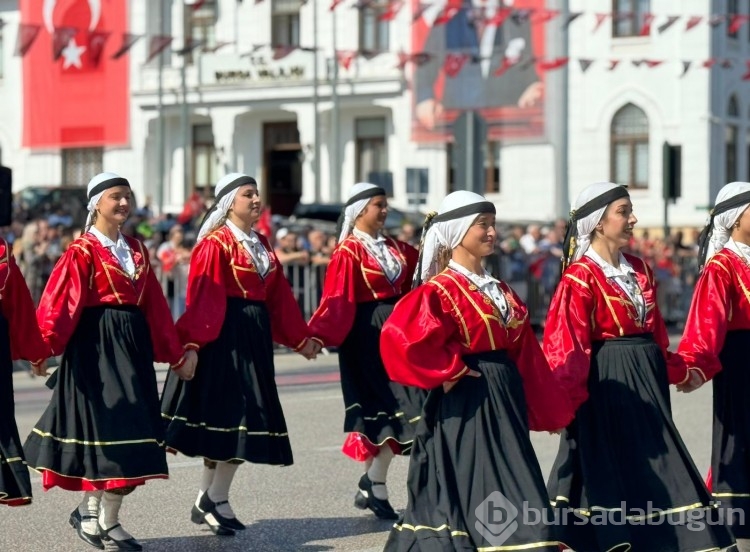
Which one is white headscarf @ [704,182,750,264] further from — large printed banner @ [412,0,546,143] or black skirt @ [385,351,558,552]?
large printed banner @ [412,0,546,143]

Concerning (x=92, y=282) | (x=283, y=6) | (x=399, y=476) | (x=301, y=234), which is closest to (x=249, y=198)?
(x=92, y=282)

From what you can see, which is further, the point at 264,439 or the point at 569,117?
the point at 569,117

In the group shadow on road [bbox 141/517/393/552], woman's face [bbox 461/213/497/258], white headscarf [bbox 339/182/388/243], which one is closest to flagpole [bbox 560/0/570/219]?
white headscarf [bbox 339/182/388/243]

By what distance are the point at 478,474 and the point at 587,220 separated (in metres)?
A: 1.49

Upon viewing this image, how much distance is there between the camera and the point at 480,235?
21.9 ft

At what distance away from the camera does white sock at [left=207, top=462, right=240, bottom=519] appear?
328 inches

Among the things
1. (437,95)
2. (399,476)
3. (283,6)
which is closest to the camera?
(399,476)

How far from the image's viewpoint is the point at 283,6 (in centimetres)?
Answer: 4566

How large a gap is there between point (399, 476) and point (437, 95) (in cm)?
3263

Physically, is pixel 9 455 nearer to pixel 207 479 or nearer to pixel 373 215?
pixel 207 479

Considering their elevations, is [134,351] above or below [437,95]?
below

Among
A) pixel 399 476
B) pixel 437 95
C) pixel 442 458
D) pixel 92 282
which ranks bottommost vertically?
pixel 399 476

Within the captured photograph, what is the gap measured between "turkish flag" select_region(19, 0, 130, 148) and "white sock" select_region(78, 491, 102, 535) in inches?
A: 1537

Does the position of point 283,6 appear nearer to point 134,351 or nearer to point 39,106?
point 39,106
